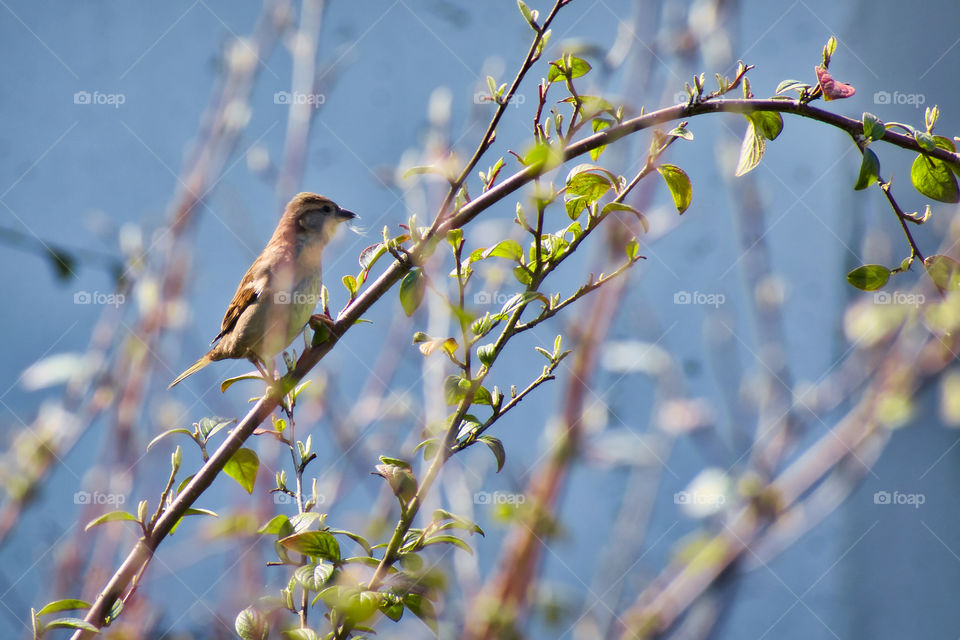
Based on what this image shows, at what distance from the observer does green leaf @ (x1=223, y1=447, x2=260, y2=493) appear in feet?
4.17

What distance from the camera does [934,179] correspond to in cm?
118

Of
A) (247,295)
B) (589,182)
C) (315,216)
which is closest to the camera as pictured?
(589,182)

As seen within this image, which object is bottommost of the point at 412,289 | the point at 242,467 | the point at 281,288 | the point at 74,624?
the point at 74,624

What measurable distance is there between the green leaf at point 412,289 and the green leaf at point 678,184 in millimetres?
377

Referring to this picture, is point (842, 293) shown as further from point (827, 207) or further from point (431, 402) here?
→ point (431, 402)

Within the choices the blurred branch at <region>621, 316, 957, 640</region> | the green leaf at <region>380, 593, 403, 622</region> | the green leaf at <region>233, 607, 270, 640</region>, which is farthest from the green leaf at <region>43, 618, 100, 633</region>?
the blurred branch at <region>621, 316, 957, 640</region>

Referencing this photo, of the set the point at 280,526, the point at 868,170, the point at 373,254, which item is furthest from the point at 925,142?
the point at 280,526

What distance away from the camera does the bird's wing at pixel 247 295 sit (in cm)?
227

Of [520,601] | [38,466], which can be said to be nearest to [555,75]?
[520,601]

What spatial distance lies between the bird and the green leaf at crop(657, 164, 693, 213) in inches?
36.9

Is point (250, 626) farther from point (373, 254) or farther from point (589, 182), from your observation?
point (589, 182)

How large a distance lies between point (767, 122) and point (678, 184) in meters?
0.15

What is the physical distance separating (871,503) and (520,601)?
2.86m

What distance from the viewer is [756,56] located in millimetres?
3467
